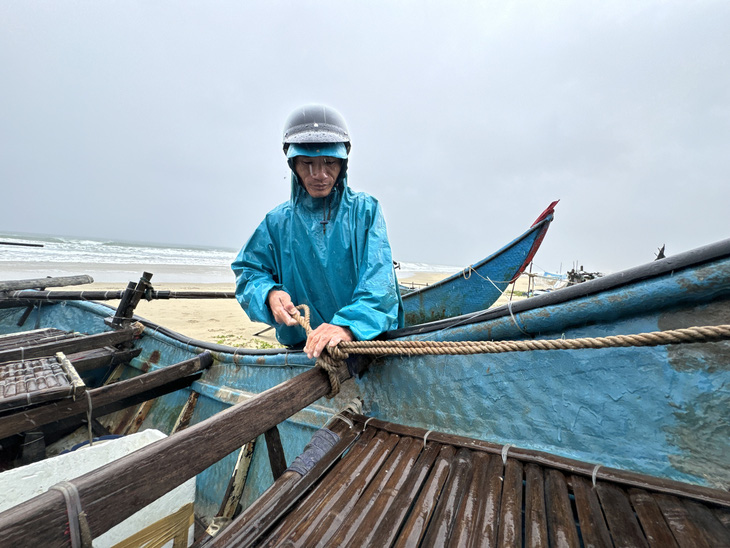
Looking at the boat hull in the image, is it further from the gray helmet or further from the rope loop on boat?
the rope loop on boat

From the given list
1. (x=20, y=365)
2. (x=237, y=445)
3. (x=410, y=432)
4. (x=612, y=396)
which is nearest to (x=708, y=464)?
(x=612, y=396)

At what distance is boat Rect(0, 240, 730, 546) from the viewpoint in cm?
94

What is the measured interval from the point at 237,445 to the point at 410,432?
80cm

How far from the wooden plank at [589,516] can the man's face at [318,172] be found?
6.08 ft

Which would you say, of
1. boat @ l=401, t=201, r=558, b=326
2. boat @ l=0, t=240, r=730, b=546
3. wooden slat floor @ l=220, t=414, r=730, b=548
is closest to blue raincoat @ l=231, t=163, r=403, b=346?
boat @ l=0, t=240, r=730, b=546

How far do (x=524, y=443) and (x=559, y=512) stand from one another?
40 centimetres

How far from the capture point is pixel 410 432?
1521 millimetres

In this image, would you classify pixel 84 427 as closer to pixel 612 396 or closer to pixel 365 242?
pixel 365 242

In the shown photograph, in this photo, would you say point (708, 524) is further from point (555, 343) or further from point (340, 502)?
point (340, 502)

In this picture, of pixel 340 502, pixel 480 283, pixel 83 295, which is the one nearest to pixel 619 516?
pixel 340 502

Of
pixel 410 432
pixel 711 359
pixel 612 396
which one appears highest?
pixel 711 359

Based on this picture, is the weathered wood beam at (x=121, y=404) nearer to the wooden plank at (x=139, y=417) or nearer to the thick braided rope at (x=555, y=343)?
the wooden plank at (x=139, y=417)

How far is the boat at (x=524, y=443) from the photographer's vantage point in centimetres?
94

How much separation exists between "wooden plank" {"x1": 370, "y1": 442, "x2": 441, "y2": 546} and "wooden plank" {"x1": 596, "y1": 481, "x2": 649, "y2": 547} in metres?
0.59
